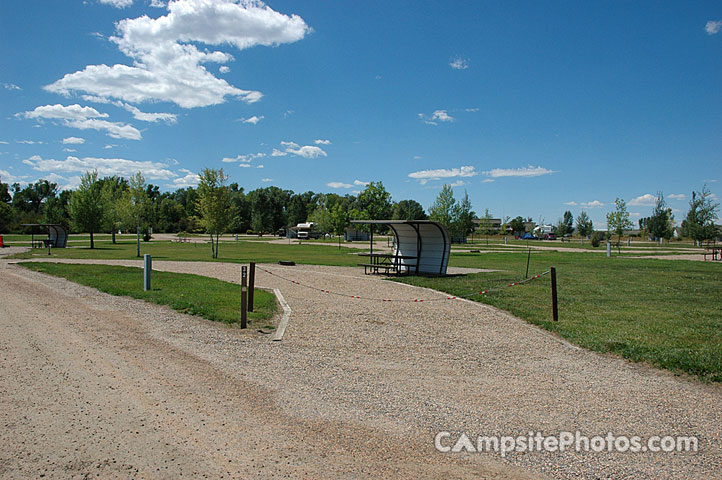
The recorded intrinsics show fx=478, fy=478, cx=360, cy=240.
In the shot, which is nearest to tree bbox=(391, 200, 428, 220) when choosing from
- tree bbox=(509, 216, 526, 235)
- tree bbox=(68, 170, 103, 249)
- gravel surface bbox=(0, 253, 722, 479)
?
tree bbox=(509, 216, 526, 235)

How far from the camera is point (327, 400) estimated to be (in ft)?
16.9

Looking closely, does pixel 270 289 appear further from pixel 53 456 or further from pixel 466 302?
pixel 53 456

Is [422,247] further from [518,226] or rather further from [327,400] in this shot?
[518,226]

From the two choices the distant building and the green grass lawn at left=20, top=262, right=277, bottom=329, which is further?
the distant building

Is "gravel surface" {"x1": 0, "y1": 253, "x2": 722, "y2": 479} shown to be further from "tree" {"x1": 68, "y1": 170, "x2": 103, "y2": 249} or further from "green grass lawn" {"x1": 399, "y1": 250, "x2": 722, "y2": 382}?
"tree" {"x1": 68, "y1": 170, "x2": 103, "y2": 249}

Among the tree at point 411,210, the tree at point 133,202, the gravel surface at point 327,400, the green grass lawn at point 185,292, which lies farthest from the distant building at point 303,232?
the gravel surface at point 327,400

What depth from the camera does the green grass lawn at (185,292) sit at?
988 cm

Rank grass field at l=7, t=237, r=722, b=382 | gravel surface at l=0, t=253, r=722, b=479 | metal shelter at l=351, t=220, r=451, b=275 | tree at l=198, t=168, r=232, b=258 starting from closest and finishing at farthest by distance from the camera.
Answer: gravel surface at l=0, t=253, r=722, b=479 → grass field at l=7, t=237, r=722, b=382 → metal shelter at l=351, t=220, r=451, b=275 → tree at l=198, t=168, r=232, b=258

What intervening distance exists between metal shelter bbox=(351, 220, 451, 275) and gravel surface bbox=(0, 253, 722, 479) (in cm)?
974

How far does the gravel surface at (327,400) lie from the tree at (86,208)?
1395 inches

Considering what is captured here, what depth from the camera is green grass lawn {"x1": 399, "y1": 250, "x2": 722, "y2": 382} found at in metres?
7.04

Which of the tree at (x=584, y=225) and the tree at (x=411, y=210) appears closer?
the tree at (x=584, y=225)

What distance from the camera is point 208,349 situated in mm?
7191

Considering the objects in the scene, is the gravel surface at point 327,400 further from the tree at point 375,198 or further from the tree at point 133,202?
the tree at point 133,202
